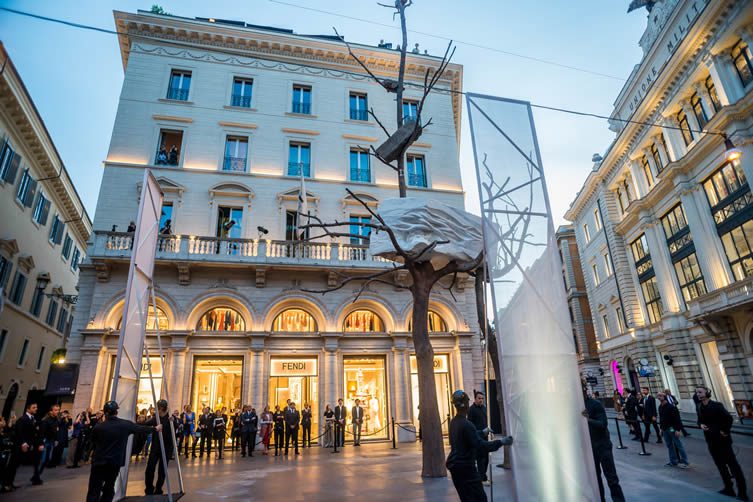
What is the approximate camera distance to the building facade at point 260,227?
53.9 feet

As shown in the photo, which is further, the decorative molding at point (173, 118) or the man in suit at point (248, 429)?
the decorative molding at point (173, 118)

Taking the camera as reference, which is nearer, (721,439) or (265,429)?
(721,439)

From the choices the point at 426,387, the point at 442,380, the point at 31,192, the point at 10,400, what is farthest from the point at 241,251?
the point at 10,400

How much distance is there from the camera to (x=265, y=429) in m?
14.7

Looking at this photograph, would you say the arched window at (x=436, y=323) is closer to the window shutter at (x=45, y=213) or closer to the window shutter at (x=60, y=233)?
the window shutter at (x=45, y=213)

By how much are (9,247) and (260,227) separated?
13.8 metres

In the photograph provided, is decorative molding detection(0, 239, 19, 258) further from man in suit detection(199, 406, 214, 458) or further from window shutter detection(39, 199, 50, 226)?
man in suit detection(199, 406, 214, 458)

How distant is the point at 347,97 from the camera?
2256cm

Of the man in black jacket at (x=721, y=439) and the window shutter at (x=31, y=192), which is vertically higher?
the window shutter at (x=31, y=192)

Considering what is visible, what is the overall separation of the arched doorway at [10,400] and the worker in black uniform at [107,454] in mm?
22961

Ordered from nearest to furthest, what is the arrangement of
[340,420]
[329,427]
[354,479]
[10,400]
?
[354,479]
[329,427]
[340,420]
[10,400]

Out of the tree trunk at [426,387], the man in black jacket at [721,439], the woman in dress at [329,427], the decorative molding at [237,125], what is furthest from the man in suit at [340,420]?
the decorative molding at [237,125]

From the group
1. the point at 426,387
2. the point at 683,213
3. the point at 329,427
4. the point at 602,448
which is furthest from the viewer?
the point at 683,213

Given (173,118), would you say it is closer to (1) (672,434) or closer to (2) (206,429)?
(2) (206,429)
